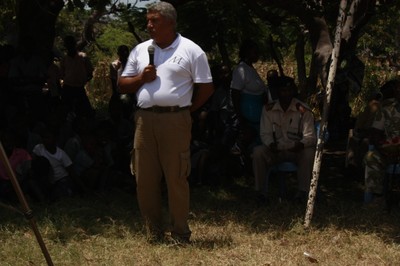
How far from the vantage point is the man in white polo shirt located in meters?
5.27

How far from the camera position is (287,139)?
7.24 meters

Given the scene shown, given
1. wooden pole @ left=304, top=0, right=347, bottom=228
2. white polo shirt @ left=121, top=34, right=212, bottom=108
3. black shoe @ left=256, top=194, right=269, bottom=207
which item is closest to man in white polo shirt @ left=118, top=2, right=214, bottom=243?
white polo shirt @ left=121, top=34, right=212, bottom=108

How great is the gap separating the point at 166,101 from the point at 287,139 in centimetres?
226

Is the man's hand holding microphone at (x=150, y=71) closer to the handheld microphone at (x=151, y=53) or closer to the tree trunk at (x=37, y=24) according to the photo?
the handheld microphone at (x=151, y=53)

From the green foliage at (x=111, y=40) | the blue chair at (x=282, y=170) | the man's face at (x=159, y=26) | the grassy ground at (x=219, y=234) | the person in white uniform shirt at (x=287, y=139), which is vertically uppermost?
the man's face at (x=159, y=26)

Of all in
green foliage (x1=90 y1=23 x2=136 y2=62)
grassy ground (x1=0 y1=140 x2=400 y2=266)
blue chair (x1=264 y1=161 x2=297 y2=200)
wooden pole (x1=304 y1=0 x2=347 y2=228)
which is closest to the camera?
grassy ground (x1=0 y1=140 x2=400 y2=266)

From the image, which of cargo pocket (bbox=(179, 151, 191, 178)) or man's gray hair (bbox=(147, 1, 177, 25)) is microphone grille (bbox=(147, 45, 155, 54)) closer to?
man's gray hair (bbox=(147, 1, 177, 25))

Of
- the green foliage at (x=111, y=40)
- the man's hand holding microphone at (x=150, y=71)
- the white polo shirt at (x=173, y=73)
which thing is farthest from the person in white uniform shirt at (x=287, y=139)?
the green foliage at (x=111, y=40)

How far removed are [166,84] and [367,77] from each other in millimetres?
11119

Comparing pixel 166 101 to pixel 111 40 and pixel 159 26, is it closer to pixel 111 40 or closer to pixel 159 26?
pixel 159 26

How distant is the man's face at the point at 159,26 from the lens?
206 inches

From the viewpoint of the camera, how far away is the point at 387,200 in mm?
6895

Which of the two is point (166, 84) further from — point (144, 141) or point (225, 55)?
point (225, 55)

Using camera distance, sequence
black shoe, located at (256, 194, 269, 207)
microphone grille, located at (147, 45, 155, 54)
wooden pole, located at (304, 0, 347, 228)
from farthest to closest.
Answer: black shoe, located at (256, 194, 269, 207), wooden pole, located at (304, 0, 347, 228), microphone grille, located at (147, 45, 155, 54)
